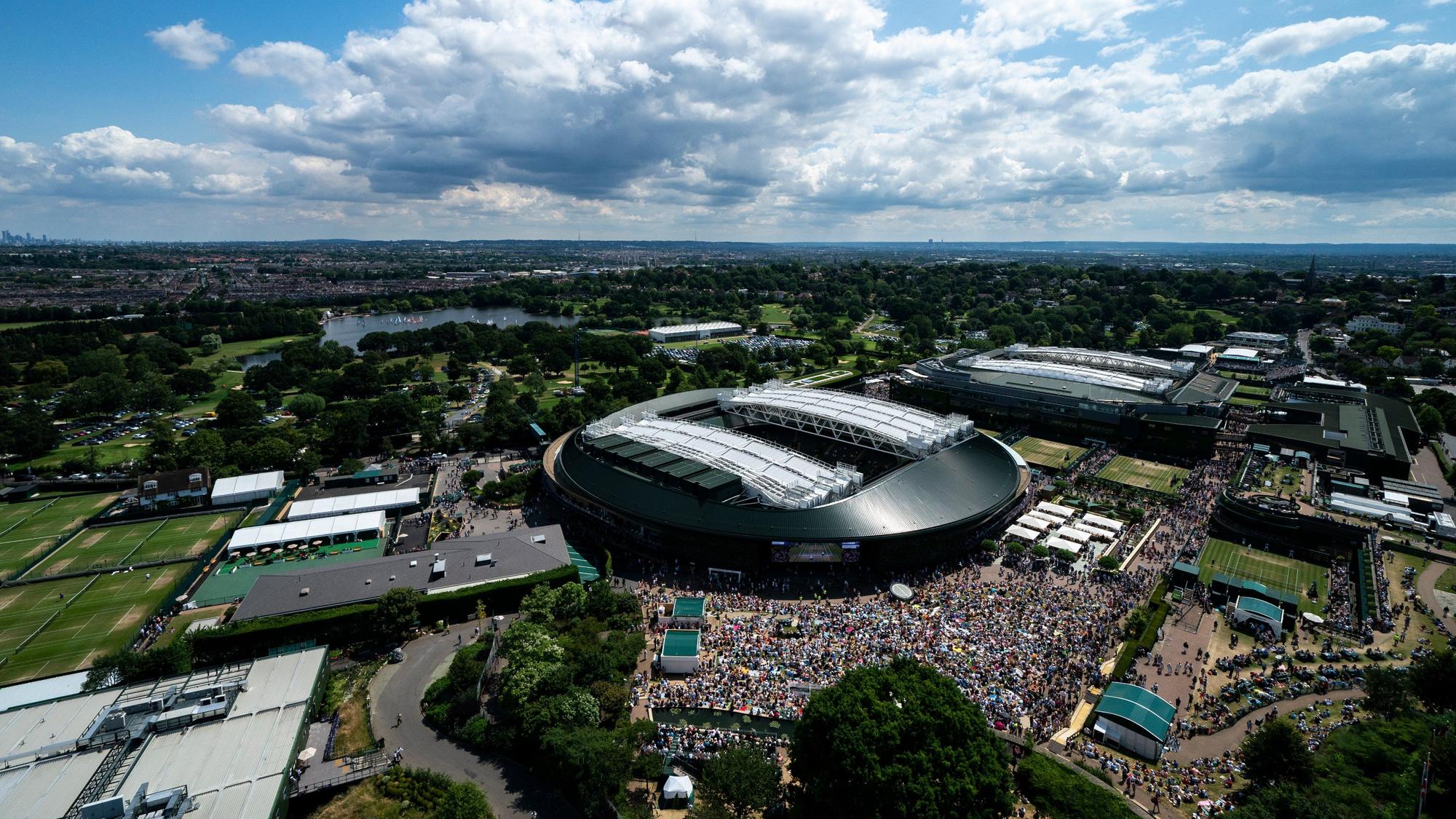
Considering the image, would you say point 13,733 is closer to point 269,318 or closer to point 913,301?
point 269,318

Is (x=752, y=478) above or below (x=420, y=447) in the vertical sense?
above

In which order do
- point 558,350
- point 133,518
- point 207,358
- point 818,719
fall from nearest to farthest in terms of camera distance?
point 818,719 → point 133,518 → point 558,350 → point 207,358

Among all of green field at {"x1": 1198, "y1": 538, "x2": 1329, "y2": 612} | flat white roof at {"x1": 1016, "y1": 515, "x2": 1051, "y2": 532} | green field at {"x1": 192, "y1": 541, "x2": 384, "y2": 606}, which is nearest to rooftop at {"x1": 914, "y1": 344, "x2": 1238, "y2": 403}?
green field at {"x1": 1198, "y1": 538, "x2": 1329, "y2": 612}

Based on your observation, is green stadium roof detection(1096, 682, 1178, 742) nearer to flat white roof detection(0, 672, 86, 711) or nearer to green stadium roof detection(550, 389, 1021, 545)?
green stadium roof detection(550, 389, 1021, 545)

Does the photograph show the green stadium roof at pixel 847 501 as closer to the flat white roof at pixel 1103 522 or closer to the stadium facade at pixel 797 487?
the stadium facade at pixel 797 487

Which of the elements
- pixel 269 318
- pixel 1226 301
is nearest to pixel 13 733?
pixel 269 318

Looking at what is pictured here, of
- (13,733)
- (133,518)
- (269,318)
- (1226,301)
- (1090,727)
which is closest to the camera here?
(13,733)
